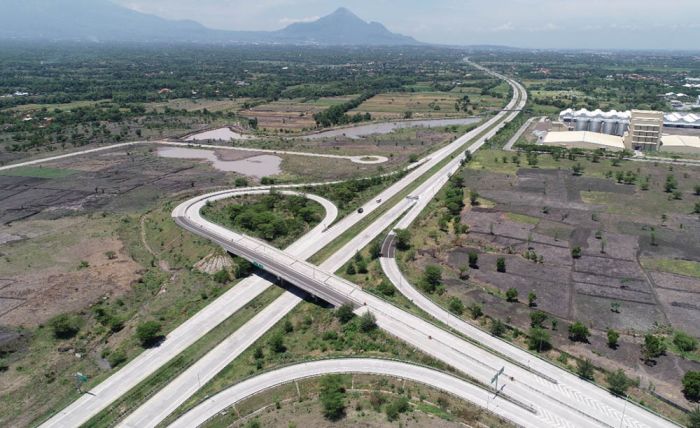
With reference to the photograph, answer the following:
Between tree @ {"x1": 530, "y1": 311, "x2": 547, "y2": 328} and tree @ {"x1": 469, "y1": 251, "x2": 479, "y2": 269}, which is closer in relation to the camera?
tree @ {"x1": 530, "y1": 311, "x2": 547, "y2": 328}

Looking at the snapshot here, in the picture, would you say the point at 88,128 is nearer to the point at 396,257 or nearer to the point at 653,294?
the point at 396,257

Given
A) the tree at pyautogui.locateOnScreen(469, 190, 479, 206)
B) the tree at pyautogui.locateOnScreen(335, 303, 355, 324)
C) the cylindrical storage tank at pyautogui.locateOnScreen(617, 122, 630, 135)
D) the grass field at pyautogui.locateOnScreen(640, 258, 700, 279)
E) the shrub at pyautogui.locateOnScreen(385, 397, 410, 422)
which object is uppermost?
the cylindrical storage tank at pyautogui.locateOnScreen(617, 122, 630, 135)

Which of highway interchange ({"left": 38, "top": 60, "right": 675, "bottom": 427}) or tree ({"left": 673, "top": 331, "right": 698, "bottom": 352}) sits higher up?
tree ({"left": 673, "top": 331, "right": 698, "bottom": 352})

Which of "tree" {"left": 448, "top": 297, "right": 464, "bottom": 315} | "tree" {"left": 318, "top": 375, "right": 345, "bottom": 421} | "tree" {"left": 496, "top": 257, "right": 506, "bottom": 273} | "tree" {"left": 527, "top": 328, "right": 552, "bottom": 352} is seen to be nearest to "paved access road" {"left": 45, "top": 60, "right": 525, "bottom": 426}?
"tree" {"left": 318, "top": 375, "right": 345, "bottom": 421}

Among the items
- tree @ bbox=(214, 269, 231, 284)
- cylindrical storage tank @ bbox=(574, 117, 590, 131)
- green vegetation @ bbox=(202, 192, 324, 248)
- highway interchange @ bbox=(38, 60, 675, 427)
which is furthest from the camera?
cylindrical storage tank @ bbox=(574, 117, 590, 131)

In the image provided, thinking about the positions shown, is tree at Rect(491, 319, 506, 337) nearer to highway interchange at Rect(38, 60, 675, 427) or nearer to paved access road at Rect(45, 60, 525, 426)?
highway interchange at Rect(38, 60, 675, 427)

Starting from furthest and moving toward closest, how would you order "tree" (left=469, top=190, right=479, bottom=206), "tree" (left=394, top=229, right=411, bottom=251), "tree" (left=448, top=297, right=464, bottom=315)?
"tree" (left=469, top=190, right=479, bottom=206) → "tree" (left=394, top=229, right=411, bottom=251) → "tree" (left=448, top=297, right=464, bottom=315)

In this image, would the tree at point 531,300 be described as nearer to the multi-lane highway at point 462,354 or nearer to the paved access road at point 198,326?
the multi-lane highway at point 462,354

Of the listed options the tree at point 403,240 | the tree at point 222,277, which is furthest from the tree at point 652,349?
the tree at point 222,277
